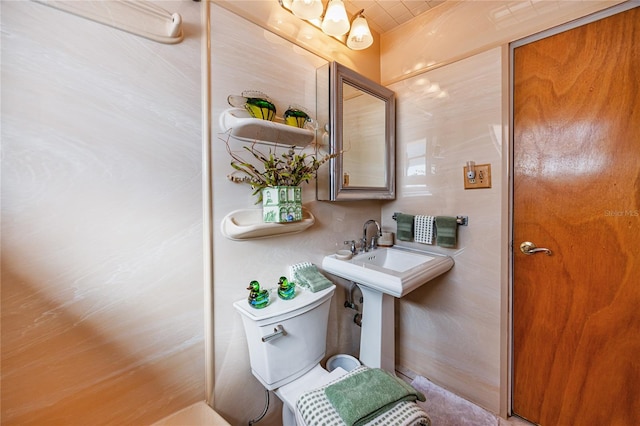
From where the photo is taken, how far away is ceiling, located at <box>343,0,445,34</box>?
1.45m

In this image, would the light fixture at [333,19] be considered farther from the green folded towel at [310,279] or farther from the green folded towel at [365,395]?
the green folded towel at [365,395]

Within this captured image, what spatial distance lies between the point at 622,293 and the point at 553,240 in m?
0.30

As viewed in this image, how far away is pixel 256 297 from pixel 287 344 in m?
0.23

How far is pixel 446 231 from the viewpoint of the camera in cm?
144

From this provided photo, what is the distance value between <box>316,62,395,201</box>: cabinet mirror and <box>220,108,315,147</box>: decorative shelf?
Answer: 26cm

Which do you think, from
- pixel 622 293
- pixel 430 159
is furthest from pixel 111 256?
pixel 622 293

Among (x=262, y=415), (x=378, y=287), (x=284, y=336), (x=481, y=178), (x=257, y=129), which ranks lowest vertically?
(x=262, y=415)

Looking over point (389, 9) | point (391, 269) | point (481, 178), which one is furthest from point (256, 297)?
point (389, 9)

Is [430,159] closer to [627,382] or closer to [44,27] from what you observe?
[627,382]

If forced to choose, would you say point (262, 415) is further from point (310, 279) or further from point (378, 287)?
point (378, 287)

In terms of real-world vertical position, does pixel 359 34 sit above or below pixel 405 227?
above

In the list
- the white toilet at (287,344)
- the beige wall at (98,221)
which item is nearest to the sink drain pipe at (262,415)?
the white toilet at (287,344)

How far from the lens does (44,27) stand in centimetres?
70

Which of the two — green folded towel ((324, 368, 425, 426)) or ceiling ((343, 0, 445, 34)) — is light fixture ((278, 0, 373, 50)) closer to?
ceiling ((343, 0, 445, 34))
